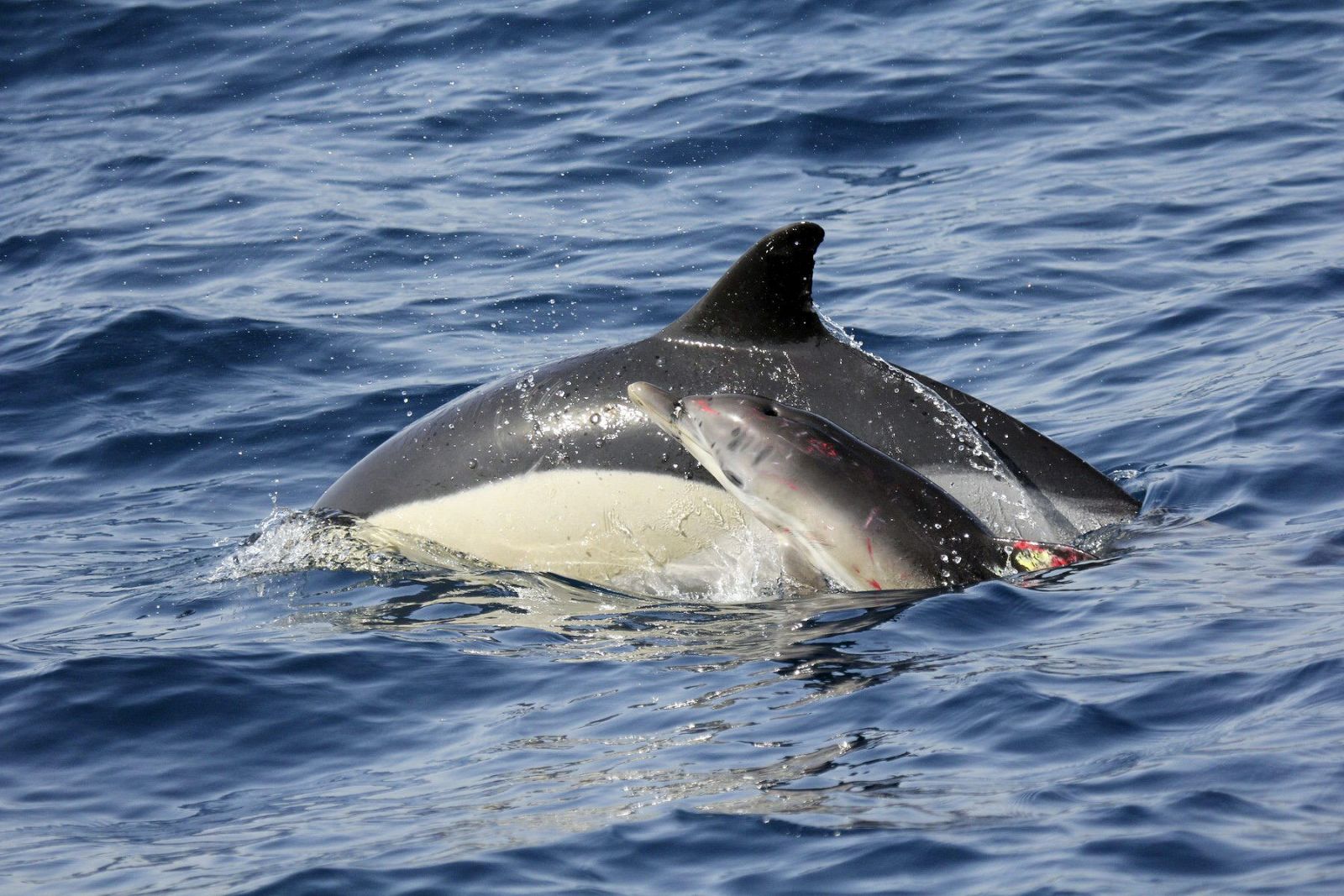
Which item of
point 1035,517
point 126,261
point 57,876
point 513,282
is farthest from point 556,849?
point 126,261

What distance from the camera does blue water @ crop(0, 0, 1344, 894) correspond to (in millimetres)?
6367

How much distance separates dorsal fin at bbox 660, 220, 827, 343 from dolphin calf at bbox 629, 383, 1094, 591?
579 mm

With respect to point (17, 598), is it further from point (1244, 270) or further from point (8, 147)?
point (8, 147)

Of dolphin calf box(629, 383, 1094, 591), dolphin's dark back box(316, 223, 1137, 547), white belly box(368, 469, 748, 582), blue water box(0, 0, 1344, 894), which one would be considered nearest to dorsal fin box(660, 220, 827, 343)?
dolphin's dark back box(316, 223, 1137, 547)

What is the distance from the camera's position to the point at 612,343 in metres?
15.0

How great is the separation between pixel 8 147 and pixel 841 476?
18.2m

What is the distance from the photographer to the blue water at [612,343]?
20.9 ft

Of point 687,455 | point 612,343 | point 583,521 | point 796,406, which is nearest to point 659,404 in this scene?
point 687,455

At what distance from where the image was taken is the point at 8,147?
23438 millimetres

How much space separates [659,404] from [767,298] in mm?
825

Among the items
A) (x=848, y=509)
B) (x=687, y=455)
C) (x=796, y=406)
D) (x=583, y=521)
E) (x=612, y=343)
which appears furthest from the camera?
(x=612, y=343)

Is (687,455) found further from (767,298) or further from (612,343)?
(612,343)

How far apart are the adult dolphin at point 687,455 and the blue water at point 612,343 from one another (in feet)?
1.24

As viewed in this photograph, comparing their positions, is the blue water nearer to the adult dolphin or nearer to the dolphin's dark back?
the adult dolphin
